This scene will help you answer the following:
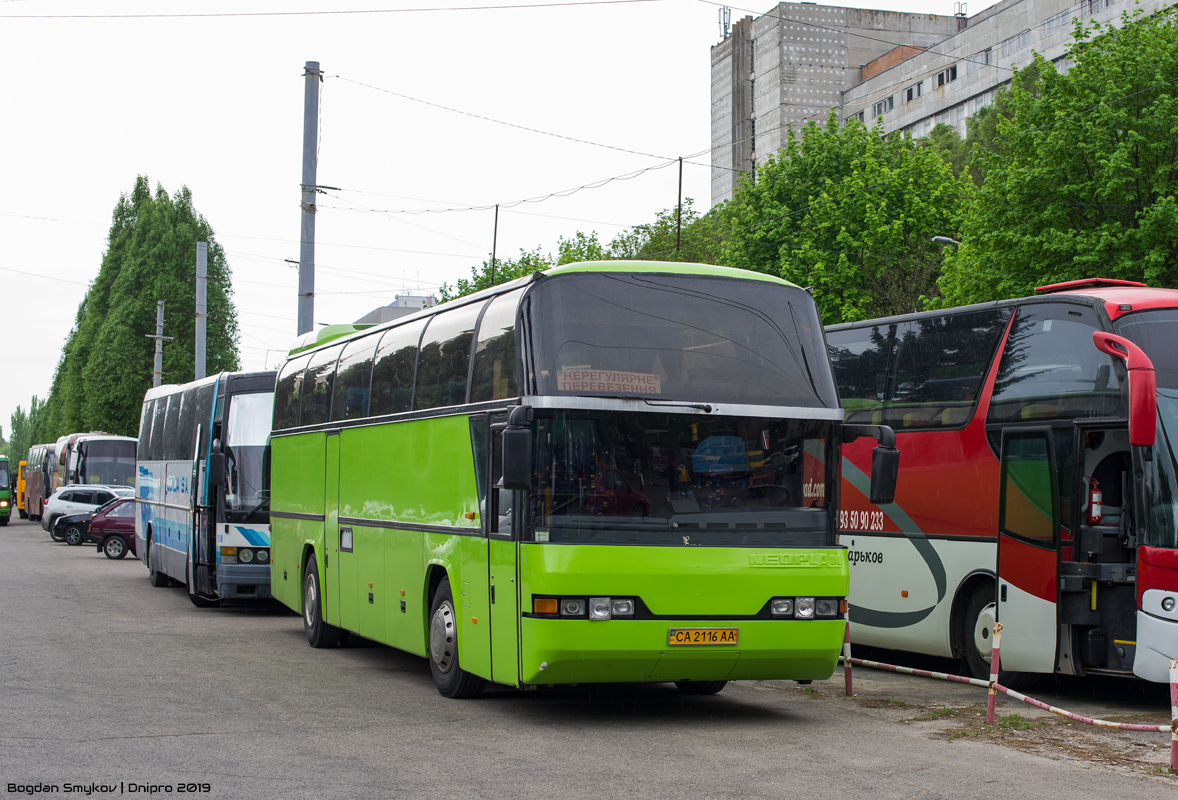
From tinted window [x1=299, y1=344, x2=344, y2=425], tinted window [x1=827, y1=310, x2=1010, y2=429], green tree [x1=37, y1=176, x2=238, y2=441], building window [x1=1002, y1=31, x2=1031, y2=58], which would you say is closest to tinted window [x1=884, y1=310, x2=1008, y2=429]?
tinted window [x1=827, y1=310, x2=1010, y2=429]

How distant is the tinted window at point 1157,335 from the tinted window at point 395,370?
6.28 metres

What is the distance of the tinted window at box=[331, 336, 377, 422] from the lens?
14.1 metres

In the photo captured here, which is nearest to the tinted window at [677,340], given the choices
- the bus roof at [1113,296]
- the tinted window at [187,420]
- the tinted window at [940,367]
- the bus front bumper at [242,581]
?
the bus roof at [1113,296]

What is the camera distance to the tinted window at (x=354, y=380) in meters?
14.1

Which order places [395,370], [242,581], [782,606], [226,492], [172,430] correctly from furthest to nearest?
[172,430]
[226,492]
[242,581]
[395,370]
[782,606]

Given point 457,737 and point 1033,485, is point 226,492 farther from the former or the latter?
point 1033,485

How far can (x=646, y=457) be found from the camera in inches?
377

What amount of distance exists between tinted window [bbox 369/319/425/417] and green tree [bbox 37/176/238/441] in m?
61.2

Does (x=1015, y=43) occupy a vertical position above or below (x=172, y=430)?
above

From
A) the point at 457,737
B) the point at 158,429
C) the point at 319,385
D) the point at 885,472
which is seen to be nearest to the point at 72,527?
the point at 158,429

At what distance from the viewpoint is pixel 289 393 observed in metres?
17.5

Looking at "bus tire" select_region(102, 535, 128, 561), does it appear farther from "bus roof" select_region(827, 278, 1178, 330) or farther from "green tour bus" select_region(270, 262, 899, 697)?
"bus roof" select_region(827, 278, 1178, 330)

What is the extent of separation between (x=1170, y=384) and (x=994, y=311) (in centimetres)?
238

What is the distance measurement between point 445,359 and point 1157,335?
603 centimetres
